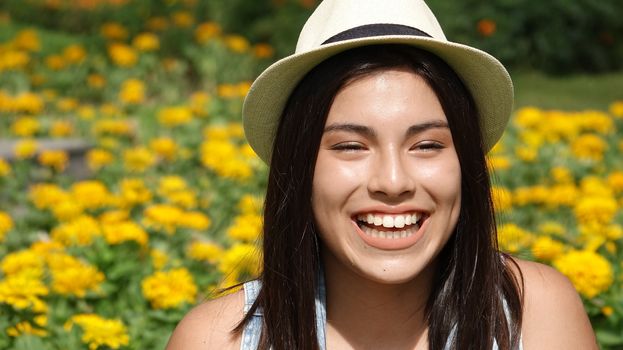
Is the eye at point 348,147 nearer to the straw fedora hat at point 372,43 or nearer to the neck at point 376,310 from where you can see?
the straw fedora hat at point 372,43

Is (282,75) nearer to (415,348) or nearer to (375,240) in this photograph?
(375,240)

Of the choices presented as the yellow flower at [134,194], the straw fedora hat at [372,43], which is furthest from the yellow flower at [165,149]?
the straw fedora hat at [372,43]

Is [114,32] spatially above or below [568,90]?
above

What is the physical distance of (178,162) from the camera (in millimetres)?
4652

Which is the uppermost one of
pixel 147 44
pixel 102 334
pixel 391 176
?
pixel 147 44

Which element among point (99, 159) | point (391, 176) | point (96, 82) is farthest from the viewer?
point (96, 82)

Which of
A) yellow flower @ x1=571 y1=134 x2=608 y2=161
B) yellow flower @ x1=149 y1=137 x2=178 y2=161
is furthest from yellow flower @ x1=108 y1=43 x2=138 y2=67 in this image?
yellow flower @ x1=571 y1=134 x2=608 y2=161

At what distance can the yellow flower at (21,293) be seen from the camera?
8.59ft

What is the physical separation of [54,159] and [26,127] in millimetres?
662

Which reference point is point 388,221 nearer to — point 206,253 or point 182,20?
point 206,253

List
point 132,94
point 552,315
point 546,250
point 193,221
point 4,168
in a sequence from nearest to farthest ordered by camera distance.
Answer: point 552,315 → point 546,250 → point 193,221 → point 4,168 → point 132,94

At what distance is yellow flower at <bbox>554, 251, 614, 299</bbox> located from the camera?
2.76 metres

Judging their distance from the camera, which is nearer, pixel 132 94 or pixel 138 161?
pixel 138 161

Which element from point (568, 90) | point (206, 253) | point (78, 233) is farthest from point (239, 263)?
point (568, 90)
